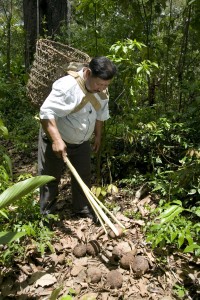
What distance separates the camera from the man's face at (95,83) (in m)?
2.90

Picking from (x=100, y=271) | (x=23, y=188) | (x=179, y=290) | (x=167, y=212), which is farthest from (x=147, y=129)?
(x=23, y=188)

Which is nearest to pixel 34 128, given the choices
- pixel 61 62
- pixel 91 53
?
pixel 91 53

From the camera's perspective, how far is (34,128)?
215 inches

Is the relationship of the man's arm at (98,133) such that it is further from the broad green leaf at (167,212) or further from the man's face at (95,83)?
the broad green leaf at (167,212)

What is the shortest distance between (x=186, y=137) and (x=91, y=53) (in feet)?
4.70

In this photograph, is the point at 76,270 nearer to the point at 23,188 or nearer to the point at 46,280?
the point at 46,280

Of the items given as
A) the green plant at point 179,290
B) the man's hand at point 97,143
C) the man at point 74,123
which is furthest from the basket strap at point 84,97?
the green plant at point 179,290

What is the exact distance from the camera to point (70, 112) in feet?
9.91

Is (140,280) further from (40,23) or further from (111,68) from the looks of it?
(40,23)

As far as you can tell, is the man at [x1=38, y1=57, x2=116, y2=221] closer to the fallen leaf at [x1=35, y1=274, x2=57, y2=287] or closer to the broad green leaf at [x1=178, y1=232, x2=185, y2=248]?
the fallen leaf at [x1=35, y1=274, x2=57, y2=287]

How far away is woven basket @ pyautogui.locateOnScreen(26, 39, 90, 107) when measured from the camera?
332cm

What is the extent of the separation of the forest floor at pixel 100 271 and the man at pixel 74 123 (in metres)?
0.38

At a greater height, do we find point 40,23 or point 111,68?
point 40,23

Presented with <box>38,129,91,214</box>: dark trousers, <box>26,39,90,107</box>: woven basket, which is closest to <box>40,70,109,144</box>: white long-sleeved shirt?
<box>38,129,91,214</box>: dark trousers
